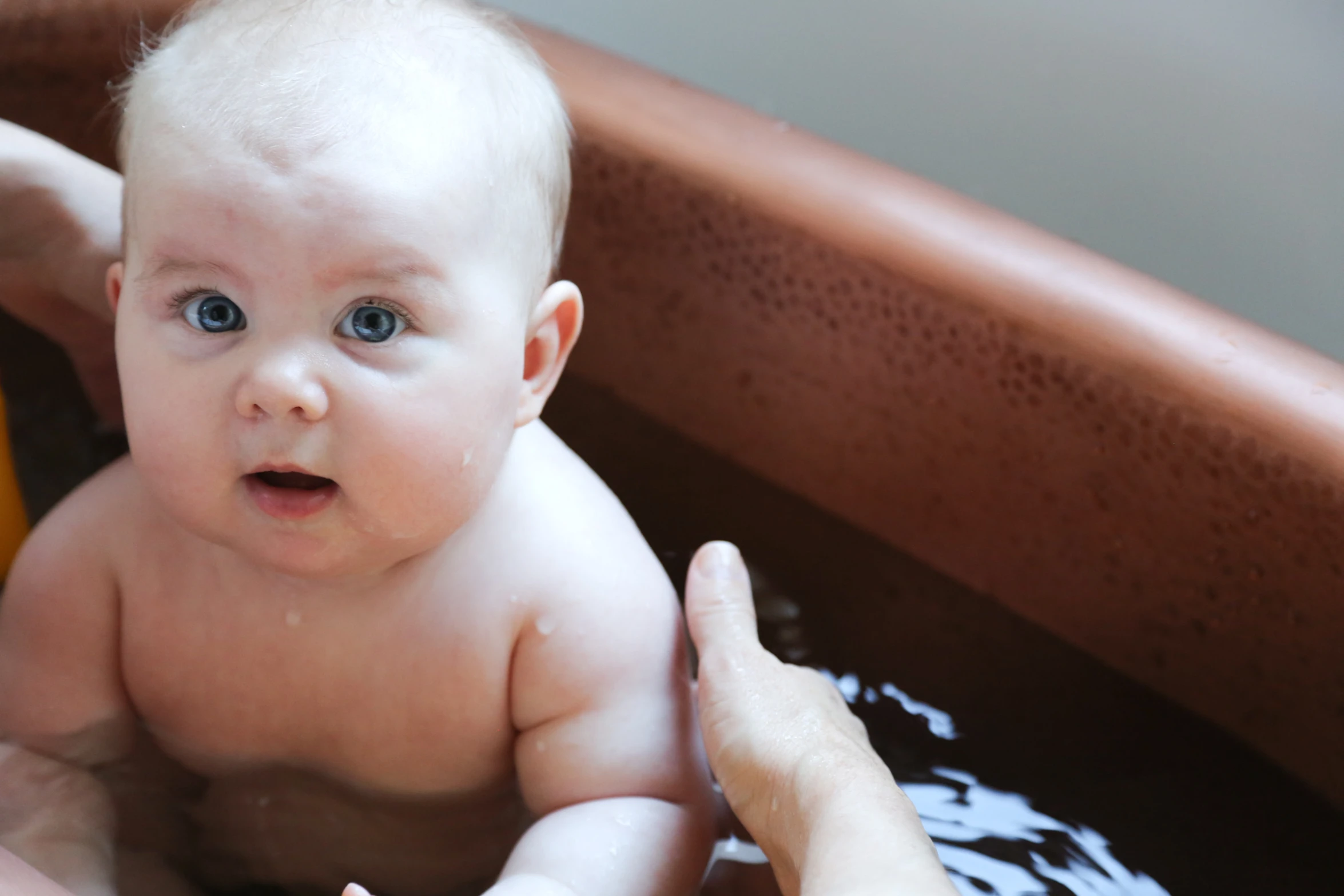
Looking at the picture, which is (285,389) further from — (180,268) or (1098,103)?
(1098,103)

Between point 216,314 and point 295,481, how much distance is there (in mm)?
98

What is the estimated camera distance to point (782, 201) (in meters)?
1.08

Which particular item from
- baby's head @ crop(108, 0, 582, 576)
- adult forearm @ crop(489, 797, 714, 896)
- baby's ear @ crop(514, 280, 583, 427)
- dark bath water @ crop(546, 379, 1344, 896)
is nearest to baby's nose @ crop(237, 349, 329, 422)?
baby's head @ crop(108, 0, 582, 576)

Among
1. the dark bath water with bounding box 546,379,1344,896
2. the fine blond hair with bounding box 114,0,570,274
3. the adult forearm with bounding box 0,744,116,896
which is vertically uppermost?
the fine blond hair with bounding box 114,0,570,274

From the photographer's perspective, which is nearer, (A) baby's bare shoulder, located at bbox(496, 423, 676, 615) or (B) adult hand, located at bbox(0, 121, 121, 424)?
(A) baby's bare shoulder, located at bbox(496, 423, 676, 615)

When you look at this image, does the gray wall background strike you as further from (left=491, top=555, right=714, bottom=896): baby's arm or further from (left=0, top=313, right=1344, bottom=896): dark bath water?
(left=491, top=555, right=714, bottom=896): baby's arm

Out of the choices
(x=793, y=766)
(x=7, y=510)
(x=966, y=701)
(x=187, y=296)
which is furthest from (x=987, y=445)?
(x=7, y=510)

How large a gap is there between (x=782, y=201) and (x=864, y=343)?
130 mm

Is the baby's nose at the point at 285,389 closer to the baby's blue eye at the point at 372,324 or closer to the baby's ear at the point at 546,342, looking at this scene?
Answer: the baby's blue eye at the point at 372,324

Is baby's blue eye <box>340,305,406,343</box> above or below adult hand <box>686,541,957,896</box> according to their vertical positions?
above

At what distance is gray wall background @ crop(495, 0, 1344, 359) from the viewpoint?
128 cm

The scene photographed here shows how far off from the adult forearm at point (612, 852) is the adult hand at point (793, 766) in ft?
0.13

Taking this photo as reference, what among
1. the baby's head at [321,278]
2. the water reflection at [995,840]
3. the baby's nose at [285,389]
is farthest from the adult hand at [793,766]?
the baby's nose at [285,389]

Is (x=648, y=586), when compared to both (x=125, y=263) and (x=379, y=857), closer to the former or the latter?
(x=379, y=857)
